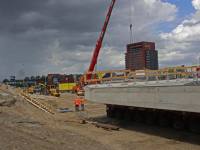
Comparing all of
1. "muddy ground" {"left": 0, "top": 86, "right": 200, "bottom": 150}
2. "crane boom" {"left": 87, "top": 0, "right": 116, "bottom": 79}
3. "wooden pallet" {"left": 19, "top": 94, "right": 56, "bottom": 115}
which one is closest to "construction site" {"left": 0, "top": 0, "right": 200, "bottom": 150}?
"muddy ground" {"left": 0, "top": 86, "right": 200, "bottom": 150}

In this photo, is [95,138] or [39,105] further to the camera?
[39,105]

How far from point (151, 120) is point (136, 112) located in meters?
1.63

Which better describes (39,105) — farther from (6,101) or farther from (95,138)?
(95,138)

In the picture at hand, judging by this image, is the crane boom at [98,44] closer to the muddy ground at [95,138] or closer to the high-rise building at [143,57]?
the muddy ground at [95,138]

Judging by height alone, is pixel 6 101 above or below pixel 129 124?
above

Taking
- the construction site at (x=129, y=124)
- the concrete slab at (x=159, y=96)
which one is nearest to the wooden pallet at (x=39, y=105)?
the construction site at (x=129, y=124)

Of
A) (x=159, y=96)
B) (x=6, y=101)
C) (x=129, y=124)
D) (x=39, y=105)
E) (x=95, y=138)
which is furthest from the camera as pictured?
(x=39, y=105)

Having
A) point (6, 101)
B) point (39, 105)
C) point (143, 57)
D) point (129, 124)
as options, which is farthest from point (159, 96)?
point (143, 57)

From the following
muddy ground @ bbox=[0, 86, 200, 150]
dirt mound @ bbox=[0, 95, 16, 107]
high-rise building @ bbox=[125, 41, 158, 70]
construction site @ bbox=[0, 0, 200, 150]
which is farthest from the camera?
high-rise building @ bbox=[125, 41, 158, 70]

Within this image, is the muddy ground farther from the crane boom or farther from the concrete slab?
the crane boom

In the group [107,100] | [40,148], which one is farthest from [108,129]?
[40,148]

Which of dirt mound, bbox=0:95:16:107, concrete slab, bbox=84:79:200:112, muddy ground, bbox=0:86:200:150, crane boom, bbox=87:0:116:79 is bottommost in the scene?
muddy ground, bbox=0:86:200:150

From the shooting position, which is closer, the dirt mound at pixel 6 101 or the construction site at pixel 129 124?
the construction site at pixel 129 124

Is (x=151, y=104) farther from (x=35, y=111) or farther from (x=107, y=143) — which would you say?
(x=35, y=111)
